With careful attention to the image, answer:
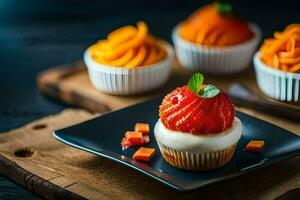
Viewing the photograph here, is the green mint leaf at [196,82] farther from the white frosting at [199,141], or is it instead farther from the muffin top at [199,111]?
the white frosting at [199,141]

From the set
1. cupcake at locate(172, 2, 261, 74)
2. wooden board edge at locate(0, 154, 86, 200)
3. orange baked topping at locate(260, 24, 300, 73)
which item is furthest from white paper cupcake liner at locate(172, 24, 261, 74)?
wooden board edge at locate(0, 154, 86, 200)

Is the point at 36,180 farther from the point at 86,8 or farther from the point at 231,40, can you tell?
the point at 86,8

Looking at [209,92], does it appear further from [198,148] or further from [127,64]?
[127,64]

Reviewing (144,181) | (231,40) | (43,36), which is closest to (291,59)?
(231,40)

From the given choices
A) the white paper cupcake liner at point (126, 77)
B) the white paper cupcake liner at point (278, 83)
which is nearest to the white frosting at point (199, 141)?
the white paper cupcake liner at point (278, 83)

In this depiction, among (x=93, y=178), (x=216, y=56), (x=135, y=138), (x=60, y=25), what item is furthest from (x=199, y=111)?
(x=60, y=25)

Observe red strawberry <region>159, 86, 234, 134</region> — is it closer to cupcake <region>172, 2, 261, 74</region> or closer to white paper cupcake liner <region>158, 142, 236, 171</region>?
white paper cupcake liner <region>158, 142, 236, 171</region>
